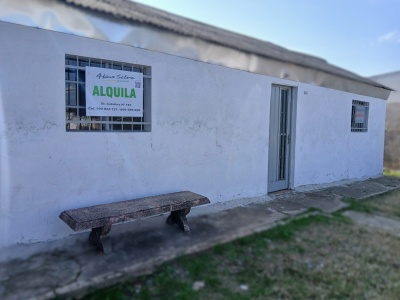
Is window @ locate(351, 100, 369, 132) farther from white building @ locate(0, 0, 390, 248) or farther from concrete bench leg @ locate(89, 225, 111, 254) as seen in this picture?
concrete bench leg @ locate(89, 225, 111, 254)

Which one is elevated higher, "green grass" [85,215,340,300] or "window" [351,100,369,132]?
"window" [351,100,369,132]

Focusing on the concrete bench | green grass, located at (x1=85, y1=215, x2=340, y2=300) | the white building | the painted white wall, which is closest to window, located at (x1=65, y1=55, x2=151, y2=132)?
the white building

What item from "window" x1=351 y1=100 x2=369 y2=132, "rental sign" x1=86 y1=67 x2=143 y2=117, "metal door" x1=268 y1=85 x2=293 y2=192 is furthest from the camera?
"window" x1=351 y1=100 x2=369 y2=132

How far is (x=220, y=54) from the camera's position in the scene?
5383mm

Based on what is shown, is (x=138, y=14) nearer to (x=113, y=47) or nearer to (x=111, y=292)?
(x=113, y=47)

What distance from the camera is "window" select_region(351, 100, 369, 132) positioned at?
29.4 feet

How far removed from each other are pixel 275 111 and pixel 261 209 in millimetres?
2266

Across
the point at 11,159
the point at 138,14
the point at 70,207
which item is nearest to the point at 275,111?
the point at 138,14

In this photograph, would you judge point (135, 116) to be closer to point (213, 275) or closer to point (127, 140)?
point (127, 140)

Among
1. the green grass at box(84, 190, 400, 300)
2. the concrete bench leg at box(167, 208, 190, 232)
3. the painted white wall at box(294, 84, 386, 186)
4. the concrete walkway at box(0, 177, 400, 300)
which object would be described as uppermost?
the painted white wall at box(294, 84, 386, 186)

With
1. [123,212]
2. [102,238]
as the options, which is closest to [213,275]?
[123,212]

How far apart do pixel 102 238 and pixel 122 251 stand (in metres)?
0.28

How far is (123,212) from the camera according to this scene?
3.69m

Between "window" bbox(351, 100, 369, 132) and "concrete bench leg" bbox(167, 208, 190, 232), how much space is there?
6.72m
